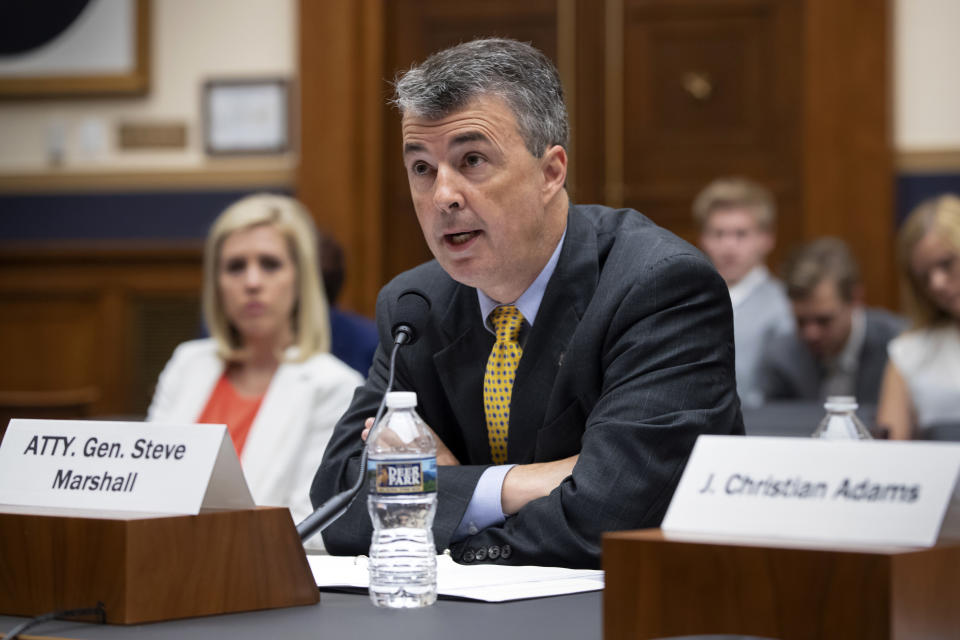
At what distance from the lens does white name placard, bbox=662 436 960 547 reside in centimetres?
106

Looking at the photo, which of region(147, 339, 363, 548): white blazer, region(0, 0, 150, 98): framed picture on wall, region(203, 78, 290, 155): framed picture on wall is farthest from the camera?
region(0, 0, 150, 98): framed picture on wall

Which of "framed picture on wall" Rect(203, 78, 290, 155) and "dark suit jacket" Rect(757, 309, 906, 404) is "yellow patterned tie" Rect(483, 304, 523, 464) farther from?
"framed picture on wall" Rect(203, 78, 290, 155)

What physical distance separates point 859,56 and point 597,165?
1.23 meters

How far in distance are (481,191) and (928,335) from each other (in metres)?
2.37

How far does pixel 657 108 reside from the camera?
19.1 feet

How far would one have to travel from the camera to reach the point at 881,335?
4.74m

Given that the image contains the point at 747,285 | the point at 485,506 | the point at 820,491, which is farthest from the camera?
the point at 747,285

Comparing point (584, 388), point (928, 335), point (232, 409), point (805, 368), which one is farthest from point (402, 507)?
point (805, 368)

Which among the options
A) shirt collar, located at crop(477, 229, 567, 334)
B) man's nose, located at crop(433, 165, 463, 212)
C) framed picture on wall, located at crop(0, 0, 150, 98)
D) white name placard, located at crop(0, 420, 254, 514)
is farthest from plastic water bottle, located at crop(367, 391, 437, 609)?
framed picture on wall, located at crop(0, 0, 150, 98)

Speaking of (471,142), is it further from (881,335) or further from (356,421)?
(881,335)

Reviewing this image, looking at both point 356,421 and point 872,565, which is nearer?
point 872,565

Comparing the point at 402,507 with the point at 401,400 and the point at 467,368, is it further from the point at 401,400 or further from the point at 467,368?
the point at 467,368

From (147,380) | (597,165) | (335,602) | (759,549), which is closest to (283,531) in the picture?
(335,602)

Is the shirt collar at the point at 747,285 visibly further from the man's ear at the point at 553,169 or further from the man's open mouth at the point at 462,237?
the man's open mouth at the point at 462,237
